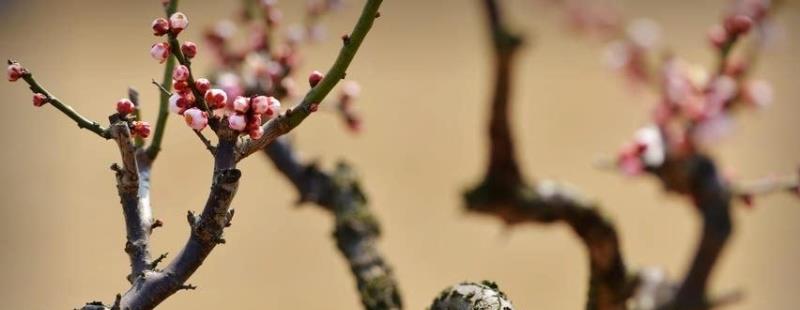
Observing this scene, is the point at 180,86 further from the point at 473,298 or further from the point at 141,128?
the point at 473,298

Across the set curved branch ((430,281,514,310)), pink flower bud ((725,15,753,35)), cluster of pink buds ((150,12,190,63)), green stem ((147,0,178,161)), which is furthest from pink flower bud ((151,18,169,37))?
pink flower bud ((725,15,753,35))


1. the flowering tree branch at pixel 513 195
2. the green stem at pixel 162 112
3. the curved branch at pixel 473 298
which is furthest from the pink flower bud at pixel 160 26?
the flowering tree branch at pixel 513 195

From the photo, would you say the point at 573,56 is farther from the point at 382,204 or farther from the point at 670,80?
the point at 670,80

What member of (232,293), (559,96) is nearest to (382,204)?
(232,293)

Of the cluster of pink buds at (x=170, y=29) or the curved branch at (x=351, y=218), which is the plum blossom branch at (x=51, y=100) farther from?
the curved branch at (x=351, y=218)

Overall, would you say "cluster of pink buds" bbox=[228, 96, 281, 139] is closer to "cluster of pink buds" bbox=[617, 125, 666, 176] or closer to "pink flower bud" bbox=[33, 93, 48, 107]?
"pink flower bud" bbox=[33, 93, 48, 107]

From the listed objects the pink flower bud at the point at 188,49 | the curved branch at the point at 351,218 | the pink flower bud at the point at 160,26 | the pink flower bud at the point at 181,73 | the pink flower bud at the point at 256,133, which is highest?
the curved branch at the point at 351,218

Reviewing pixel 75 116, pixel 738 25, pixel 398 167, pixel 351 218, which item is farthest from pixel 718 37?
pixel 398 167
